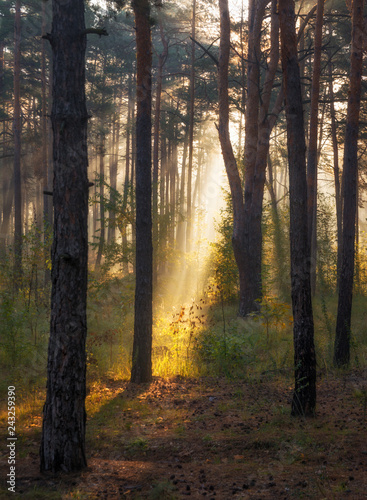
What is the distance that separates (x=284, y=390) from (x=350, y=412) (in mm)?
1486

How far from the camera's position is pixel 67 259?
437cm

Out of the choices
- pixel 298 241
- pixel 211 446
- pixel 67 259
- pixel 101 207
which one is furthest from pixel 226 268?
pixel 67 259

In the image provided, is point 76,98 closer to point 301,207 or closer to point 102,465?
point 301,207

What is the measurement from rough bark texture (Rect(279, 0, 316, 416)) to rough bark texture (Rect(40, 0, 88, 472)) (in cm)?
298

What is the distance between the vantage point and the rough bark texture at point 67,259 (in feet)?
14.2

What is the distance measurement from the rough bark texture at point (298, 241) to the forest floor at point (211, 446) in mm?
477

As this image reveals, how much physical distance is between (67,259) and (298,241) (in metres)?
3.23

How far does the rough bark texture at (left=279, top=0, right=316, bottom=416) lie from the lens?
223 inches

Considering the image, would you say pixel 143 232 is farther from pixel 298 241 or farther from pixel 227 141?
pixel 227 141

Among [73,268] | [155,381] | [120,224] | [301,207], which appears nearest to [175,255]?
[120,224]

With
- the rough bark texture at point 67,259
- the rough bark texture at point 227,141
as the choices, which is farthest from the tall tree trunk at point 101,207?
the rough bark texture at point 67,259

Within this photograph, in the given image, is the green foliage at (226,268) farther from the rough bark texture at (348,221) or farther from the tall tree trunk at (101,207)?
the rough bark texture at (348,221)

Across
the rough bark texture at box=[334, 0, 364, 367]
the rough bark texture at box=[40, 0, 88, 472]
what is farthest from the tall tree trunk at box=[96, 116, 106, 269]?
the rough bark texture at box=[40, 0, 88, 472]

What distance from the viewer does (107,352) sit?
375 inches
